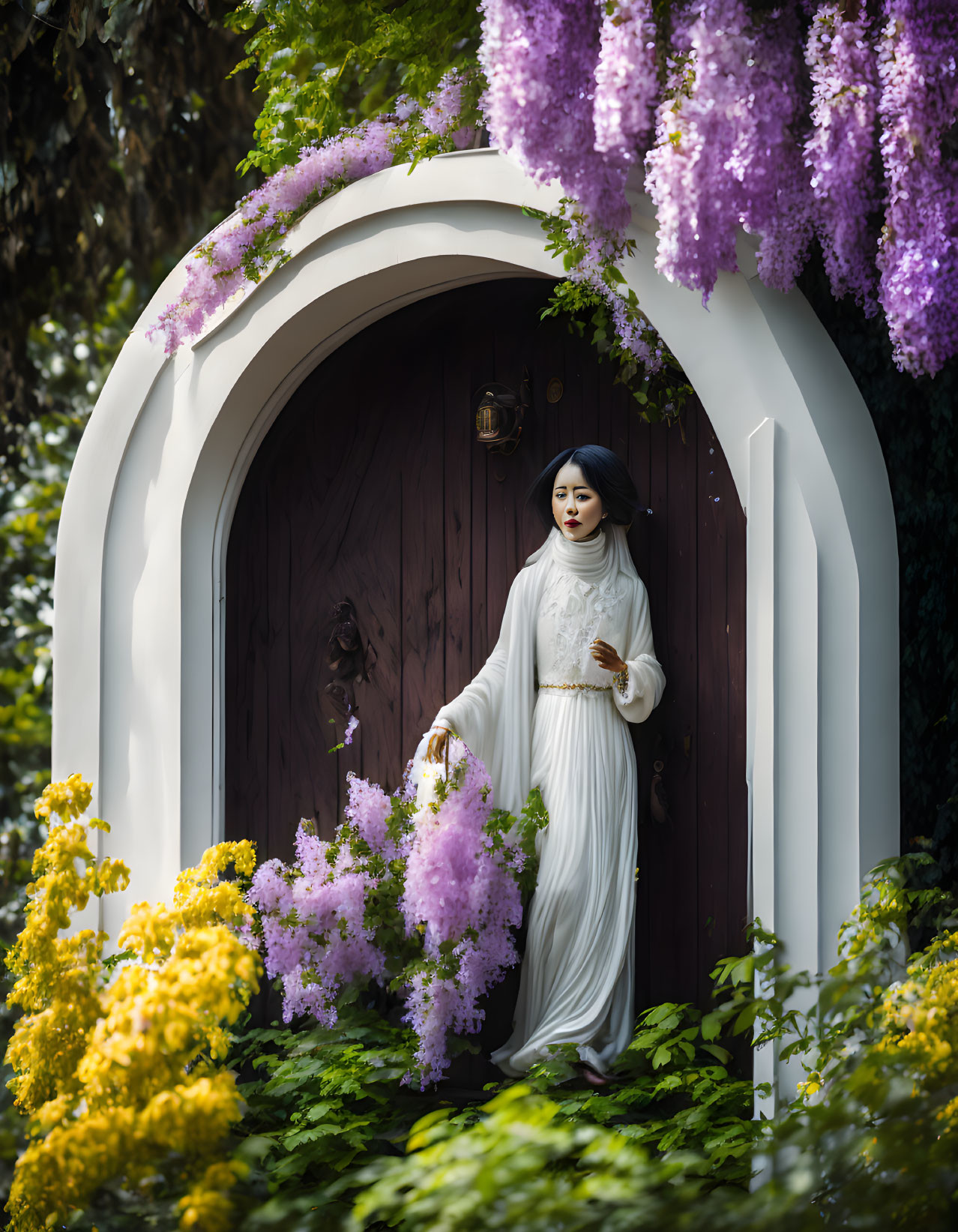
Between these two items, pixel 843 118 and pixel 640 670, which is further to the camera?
pixel 640 670

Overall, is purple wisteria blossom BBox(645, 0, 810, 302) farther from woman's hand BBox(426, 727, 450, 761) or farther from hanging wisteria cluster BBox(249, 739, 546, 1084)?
hanging wisteria cluster BBox(249, 739, 546, 1084)

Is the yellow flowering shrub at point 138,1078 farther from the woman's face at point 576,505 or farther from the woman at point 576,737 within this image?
the woman's face at point 576,505

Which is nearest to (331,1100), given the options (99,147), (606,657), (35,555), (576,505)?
(606,657)

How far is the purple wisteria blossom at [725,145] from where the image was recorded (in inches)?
115

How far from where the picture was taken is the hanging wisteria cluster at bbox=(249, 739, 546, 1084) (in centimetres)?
357

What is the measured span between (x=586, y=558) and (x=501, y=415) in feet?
2.14

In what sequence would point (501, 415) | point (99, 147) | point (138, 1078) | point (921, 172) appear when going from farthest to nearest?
point (99, 147), point (501, 415), point (921, 172), point (138, 1078)

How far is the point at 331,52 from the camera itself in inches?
164

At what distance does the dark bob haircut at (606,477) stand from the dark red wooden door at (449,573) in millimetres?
153

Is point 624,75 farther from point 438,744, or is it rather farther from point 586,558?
point 438,744

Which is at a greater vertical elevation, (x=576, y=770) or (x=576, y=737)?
(x=576, y=737)

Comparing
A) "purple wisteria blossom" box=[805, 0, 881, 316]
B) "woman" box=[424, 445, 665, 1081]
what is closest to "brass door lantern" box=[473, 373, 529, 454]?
"woman" box=[424, 445, 665, 1081]

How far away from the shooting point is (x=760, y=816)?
323 cm

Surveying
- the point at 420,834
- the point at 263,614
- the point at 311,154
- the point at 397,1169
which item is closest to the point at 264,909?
the point at 420,834
